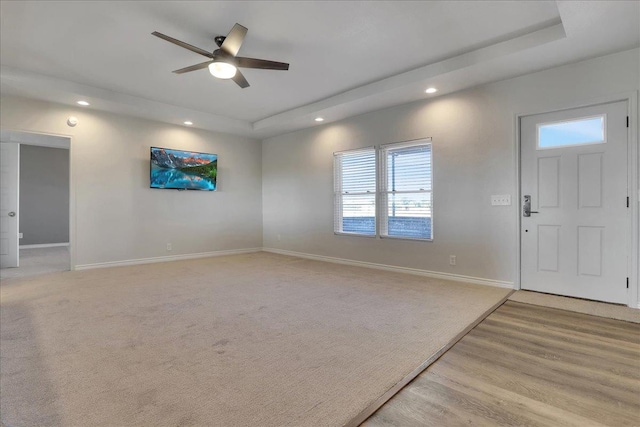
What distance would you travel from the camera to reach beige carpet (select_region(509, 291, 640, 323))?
2926 mm

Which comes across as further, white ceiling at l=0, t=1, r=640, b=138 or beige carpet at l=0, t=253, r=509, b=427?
white ceiling at l=0, t=1, r=640, b=138

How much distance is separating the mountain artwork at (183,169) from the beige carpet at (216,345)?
223 cm

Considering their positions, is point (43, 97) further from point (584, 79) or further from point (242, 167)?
point (584, 79)

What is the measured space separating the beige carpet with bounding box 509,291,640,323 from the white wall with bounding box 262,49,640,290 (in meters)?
0.36

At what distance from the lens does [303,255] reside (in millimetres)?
6410

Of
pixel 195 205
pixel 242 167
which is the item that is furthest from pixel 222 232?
pixel 242 167

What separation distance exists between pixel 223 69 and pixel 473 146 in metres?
3.29

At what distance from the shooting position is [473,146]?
4.13 metres

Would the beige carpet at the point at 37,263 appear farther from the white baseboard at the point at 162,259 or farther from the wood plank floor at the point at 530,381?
the wood plank floor at the point at 530,381

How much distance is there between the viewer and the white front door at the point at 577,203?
10.6ft

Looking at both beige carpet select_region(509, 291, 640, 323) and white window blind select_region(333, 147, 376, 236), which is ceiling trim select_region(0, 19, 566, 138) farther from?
beige carpet select_region(509, 291, 640, 323)

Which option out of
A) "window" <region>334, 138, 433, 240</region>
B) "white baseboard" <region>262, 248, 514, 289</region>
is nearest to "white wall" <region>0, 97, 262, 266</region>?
"white baseboard" <region>262, 248, 514, 289</region>

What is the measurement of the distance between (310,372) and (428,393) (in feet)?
2.30

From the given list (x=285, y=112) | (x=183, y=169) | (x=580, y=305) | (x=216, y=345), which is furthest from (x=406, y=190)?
(x=183, y=169)
